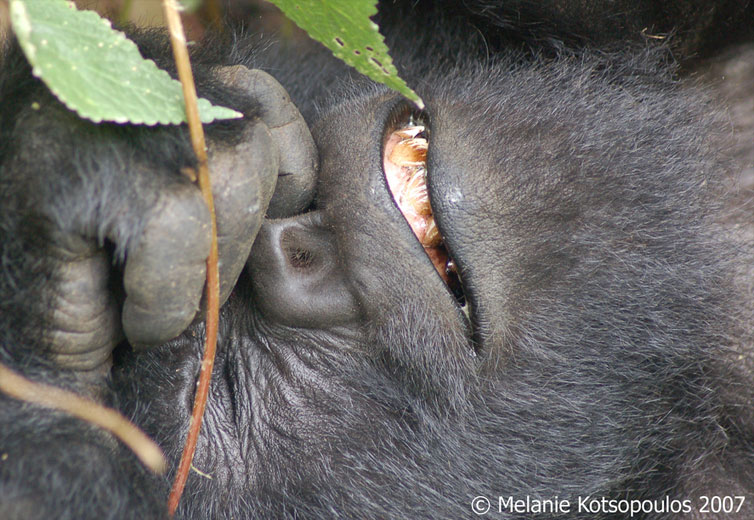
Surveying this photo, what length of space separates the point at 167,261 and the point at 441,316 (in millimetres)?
441

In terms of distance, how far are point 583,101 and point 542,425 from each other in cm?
54

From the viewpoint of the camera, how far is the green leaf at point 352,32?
916 mm

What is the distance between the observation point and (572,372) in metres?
1.18

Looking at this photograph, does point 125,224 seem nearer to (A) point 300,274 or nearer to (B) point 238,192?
(B) point 238,192

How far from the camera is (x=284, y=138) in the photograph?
40.2 inches

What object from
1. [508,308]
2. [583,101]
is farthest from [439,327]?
[583,101]

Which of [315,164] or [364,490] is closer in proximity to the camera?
[315,164]

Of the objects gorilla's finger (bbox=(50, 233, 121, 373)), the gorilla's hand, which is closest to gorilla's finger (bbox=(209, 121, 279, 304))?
the gorilla's hand

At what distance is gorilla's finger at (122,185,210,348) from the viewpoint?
2.64 ft

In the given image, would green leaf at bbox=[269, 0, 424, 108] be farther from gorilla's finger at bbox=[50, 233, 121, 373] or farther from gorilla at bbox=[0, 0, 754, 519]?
gorilla's finger at bbox=[50, 233, 121, 373]

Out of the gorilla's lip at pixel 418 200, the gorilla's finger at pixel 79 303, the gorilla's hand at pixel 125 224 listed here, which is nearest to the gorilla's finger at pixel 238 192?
the gorilla's hand at pixel 125 224

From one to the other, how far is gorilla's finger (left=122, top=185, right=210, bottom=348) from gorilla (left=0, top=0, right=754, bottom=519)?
1.5 inches

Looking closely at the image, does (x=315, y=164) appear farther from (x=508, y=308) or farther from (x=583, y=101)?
(x=583, y=101)

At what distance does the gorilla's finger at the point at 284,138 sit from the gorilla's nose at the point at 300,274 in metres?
0.03
